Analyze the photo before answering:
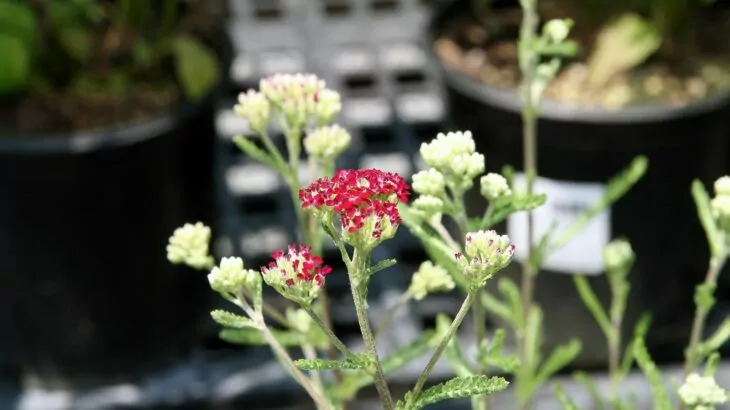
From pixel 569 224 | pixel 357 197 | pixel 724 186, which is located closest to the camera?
pixel 357 197

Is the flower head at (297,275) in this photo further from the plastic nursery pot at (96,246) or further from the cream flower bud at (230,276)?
the plastic nursery pot at (96,246)

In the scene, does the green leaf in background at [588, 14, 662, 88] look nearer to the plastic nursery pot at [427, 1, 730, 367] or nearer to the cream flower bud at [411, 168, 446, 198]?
the plastic nursery pot at [427, 1, 730, 367]

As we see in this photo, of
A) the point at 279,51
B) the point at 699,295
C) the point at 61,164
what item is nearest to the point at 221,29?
the point at 279,51

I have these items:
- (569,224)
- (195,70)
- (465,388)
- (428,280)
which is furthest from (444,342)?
(195,70)

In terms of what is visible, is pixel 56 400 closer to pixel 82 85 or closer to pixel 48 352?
pixel 48 352

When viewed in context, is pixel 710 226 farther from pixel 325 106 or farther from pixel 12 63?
pixel 12 63

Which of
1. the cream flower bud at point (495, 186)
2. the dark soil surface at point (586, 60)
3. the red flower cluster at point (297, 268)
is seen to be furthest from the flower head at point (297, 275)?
the dark soil surface at point (586, 60)
